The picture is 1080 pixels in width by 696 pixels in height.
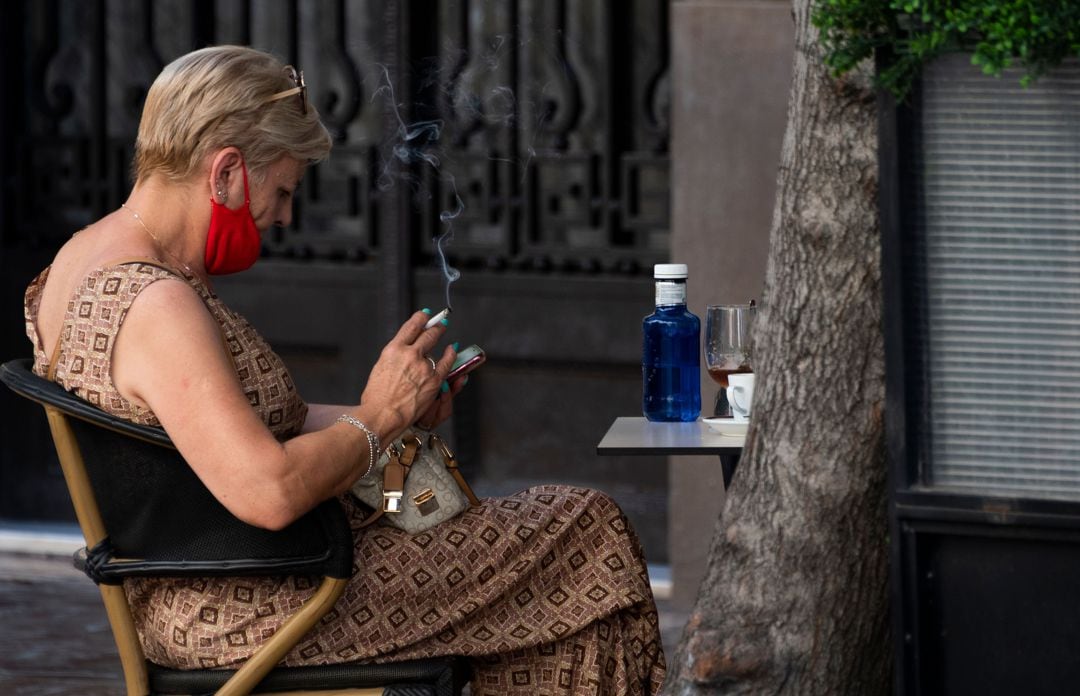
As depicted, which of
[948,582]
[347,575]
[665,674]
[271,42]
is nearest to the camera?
[948,582]

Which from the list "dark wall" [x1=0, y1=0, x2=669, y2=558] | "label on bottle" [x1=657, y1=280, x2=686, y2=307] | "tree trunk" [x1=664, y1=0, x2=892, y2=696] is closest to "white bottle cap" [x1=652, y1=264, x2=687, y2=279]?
"label on bottle" [x1=657, y1=280, x2=686, y2=307]

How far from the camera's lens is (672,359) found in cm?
344

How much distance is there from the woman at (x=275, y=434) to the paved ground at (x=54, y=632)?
6.95ft

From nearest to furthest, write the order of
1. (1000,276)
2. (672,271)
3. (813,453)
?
(1000,276)
(813,453)
(672,271)

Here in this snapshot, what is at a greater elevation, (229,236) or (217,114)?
(217,114)

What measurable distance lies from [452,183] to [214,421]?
135 inches

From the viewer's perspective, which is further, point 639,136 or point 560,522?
point 639,136

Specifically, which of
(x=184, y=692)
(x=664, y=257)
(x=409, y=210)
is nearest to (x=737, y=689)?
(x=184, y=692)

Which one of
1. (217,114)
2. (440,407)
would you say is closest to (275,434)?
(440,407)

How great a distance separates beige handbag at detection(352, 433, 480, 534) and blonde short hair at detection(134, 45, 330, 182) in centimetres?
55

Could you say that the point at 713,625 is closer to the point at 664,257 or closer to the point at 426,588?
the point at 426,588

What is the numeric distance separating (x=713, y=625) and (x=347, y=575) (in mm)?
630

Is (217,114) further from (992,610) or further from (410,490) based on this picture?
(992,610)

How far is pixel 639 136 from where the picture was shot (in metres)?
5.76
